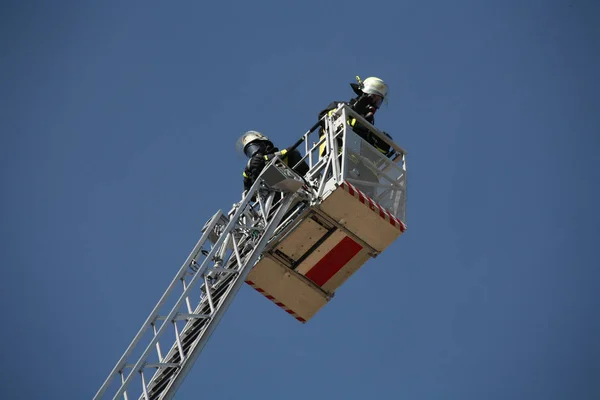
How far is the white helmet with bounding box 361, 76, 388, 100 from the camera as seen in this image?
19266mm

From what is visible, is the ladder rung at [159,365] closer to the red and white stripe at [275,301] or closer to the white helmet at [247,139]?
the red and white stripe at [275,301]

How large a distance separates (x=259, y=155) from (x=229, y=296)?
3.53 meters

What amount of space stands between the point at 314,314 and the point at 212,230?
2611 mm

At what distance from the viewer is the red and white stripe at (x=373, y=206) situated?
664 inches

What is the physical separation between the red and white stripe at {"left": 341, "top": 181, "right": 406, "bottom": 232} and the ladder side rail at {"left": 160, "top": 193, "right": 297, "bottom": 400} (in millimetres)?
910

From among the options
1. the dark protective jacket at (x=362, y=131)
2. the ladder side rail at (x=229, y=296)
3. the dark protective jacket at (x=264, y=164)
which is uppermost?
the dark protective jacket at (x=362, y=131)

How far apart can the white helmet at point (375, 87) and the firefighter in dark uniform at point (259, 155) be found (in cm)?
186

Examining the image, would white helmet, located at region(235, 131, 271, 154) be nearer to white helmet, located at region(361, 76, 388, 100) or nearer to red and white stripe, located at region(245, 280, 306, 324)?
white helmet, located at region(361, 76, 388, 100)

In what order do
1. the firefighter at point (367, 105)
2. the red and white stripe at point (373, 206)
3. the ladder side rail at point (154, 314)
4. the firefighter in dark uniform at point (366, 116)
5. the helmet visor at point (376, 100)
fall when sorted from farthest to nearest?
the helmet visor at point (376, 100), the firefighter at point (367, 105), the firefighter in dark uniform at point (366, 116), the red and white stripe at point (373, 206), the ladder side rail at point (154, 314)

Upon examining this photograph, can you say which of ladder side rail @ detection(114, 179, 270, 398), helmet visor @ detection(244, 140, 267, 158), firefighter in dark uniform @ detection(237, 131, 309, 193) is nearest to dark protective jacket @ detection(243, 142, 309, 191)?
firefighter in dark uniform @ detection(237, 131, 309, 193)

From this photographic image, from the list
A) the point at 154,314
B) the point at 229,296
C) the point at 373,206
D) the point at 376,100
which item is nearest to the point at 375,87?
the point at 376,100

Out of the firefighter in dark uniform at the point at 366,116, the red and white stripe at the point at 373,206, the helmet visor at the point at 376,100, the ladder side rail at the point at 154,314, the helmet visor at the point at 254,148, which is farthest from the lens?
the helmet visor at the point at 376,100

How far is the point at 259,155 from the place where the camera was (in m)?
18.6

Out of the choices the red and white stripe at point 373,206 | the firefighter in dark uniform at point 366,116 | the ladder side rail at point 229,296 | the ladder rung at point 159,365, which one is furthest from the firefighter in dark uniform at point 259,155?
the ladder rung at point 159,365
